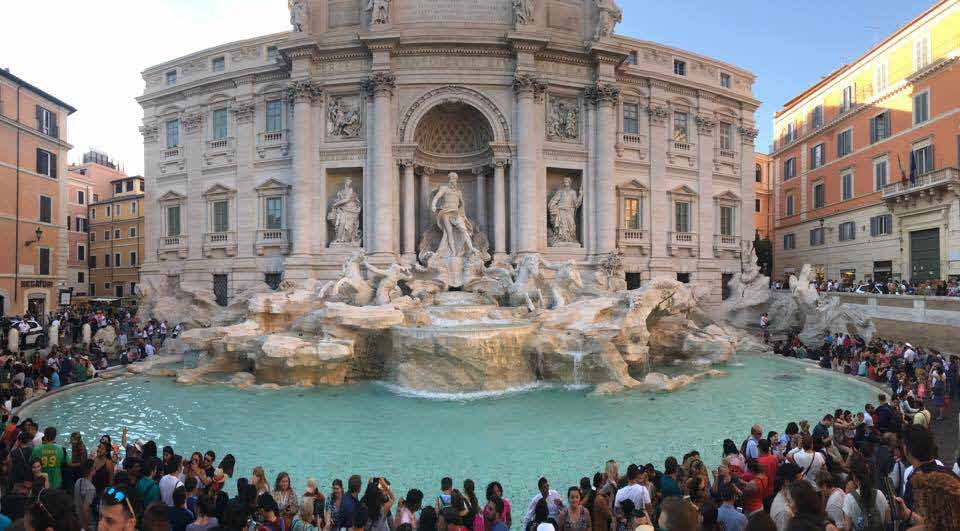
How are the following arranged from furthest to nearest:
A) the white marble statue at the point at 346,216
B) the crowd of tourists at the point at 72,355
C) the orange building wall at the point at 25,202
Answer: the orange building wall at the point at 25,202, the white marble statue at the point at 346,216, the crowd of tourists at the point at 72,355

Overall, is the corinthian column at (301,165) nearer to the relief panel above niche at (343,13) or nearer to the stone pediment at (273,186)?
the stone pediment at (273,186)

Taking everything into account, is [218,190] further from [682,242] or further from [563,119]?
[682,242]

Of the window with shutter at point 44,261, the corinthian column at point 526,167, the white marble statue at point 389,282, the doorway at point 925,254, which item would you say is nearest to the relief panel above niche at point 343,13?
the corinthian column at point 526,167

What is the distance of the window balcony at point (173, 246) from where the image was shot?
1021 inches

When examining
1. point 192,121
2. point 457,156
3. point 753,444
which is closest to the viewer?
point 753,444

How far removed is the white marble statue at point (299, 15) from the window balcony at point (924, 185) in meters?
29.9

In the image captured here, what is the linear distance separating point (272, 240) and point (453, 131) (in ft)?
34.0

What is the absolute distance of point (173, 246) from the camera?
26.1 metres

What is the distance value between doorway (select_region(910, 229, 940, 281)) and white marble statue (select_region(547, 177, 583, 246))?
55.8 ft

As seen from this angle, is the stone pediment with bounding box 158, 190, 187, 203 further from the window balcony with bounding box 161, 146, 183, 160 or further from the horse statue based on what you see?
the horse statue

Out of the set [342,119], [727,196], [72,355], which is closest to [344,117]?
[342,119]

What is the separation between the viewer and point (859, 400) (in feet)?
41.9

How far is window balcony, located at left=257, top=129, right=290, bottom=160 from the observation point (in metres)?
24.2

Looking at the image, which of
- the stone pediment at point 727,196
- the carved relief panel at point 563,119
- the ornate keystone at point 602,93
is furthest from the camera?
the stone pediment at point 727,196
